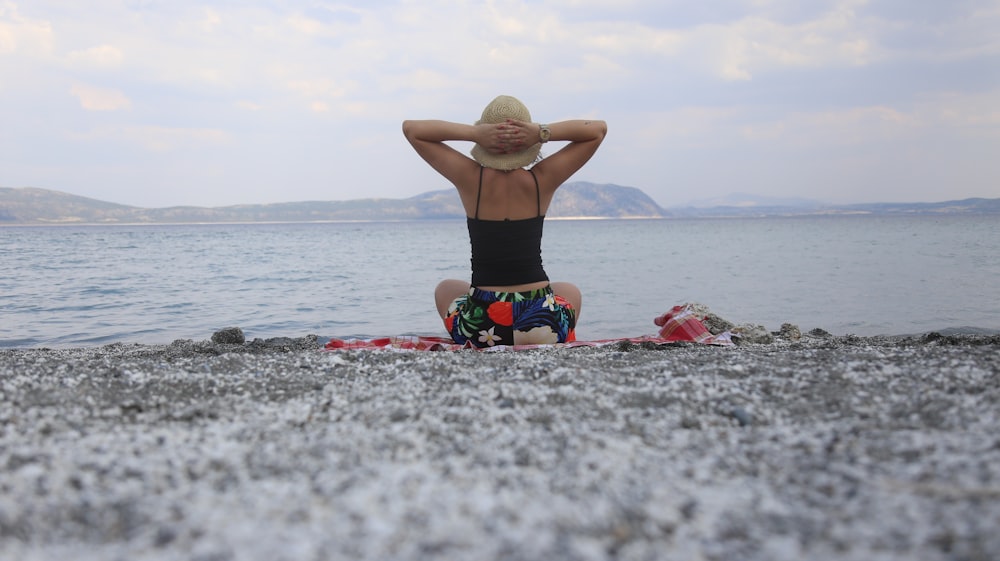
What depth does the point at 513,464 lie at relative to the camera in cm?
226

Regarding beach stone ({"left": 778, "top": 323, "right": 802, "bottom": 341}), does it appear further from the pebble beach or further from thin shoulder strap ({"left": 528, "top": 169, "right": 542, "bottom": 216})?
thin shoulder strap ({"left": 528, "top": 169, "right": 542, "bottom": 216})

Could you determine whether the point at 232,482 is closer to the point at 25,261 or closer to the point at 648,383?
the point at 648,383

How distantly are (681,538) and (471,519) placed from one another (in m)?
0.56

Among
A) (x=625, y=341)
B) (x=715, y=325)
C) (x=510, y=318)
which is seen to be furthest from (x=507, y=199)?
(x=715, y=325)

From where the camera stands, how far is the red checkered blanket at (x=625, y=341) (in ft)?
17.0

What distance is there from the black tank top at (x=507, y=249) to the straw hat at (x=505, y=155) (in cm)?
10

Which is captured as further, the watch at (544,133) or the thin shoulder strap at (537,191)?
the thin shoulder strap at (537,191)

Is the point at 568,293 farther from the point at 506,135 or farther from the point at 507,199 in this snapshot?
the point at 506,135

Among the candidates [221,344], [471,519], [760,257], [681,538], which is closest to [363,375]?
[471,519]

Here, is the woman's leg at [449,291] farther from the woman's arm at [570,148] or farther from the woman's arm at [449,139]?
the woman's arm at [570,148]

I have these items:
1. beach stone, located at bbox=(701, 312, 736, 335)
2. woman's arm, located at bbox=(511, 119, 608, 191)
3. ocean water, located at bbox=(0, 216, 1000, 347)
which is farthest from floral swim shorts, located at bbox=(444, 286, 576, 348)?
ocean water, located at bbox=(0, 216, 1000, 347)

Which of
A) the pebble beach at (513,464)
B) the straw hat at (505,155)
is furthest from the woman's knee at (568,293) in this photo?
the pebble beach at (513,464)

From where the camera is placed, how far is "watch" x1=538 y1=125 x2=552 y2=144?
15.9ft

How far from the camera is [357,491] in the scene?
2.04m
